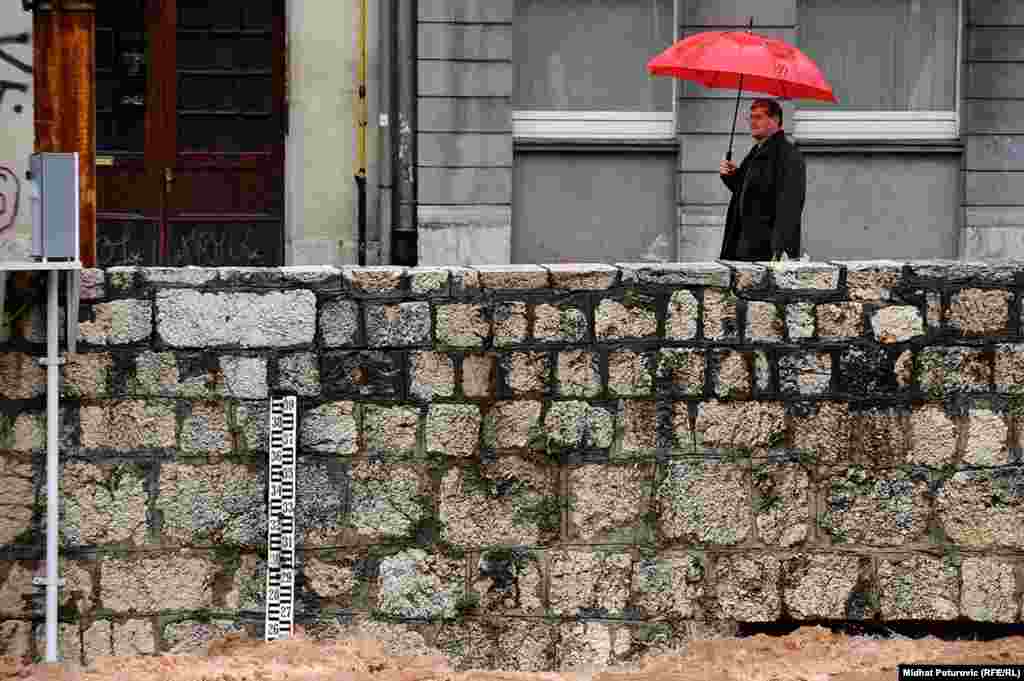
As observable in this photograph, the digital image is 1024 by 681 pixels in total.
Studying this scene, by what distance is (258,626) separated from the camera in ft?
26.0

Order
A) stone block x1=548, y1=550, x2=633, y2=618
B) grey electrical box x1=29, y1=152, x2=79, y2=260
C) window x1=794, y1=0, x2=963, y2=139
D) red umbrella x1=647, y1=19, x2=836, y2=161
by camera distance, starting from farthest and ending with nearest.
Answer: window x1=794, y1=0, x2=963, y2=139
red umbrella x1=647, y1=19, x2=836, y2=161
stone block x1=548, y1=550, x2=633, y2=618
grey electrical box x1=29, y1=152, x2=79, y2=260

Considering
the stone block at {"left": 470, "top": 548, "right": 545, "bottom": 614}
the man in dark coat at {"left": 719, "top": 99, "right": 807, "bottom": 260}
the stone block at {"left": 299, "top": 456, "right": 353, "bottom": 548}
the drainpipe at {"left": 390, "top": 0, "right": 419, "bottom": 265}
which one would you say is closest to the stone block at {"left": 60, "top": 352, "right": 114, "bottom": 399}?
the stone block at {"left": 299, "top": 456, "right": 353, "bottom": 548}

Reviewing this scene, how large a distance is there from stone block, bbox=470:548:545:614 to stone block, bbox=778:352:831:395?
1.22 m

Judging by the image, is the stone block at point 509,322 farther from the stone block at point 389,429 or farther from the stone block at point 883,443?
Result: the stone block at point 883,443

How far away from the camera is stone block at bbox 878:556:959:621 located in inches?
317

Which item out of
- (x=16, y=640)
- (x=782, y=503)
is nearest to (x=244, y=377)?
(x=16, y=640)

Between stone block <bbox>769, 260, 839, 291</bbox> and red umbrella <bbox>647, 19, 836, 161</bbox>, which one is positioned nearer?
stone block <bbox>769, 260, 839, 291</bbox>

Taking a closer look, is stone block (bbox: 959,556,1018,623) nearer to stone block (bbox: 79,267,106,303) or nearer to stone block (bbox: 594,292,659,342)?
stone block (bbox: 594,292,659,342)

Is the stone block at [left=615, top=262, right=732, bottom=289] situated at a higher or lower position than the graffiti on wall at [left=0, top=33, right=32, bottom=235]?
lower

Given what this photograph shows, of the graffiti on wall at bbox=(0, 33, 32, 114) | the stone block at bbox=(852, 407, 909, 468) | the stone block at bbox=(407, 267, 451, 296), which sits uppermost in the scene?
the graffiti on wall at bbox=(0, 33, 32, 114)

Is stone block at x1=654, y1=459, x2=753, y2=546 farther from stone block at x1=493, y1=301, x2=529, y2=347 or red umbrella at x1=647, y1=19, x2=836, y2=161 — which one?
red umbrella at x1=647, y1=19, x2=836, y2=161

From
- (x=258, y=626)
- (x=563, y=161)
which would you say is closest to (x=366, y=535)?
(x=258, y=626)

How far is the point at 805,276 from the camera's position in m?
7.95

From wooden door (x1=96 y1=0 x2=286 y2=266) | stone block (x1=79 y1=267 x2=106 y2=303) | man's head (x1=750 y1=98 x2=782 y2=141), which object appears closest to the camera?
stone block (x1=79 y1=267 x2=106 y2=303)
